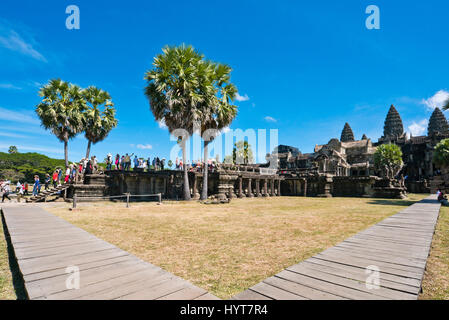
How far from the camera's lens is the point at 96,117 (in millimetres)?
27234

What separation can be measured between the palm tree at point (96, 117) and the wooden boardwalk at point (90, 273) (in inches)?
966

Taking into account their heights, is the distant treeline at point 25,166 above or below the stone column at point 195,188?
above

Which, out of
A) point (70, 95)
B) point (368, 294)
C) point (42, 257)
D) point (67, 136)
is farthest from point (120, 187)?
point (368, 294)

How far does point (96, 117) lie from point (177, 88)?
13204mm

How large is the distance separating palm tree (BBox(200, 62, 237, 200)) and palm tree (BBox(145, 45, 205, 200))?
97 centimetres

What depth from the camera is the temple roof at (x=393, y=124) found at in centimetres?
8019

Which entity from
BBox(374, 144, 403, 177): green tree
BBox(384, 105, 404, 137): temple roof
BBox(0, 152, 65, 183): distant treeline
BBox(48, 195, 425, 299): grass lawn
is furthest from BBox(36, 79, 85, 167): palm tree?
BBox(384, 105, 404, 137): temple roof

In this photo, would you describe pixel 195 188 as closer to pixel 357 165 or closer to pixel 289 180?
pixel 289 180

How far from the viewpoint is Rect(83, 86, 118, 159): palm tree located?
27047mm

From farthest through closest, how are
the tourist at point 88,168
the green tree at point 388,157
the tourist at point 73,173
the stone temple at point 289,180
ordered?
1. the green tree at point 388,157
2. the stone temple at point 289,180
3. the tourist at point 88,168
4. the tourist at point 73,173

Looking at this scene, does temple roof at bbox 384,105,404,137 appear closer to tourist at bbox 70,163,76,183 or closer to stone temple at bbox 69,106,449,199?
stone temple at bbox 69,106,449,199

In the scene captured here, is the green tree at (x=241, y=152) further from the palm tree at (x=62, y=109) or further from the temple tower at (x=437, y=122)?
the temple tower at (x=437, y=122)

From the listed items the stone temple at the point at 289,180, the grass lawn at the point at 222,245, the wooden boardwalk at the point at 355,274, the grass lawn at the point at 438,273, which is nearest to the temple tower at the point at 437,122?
the stone temple at the point at 289,180
